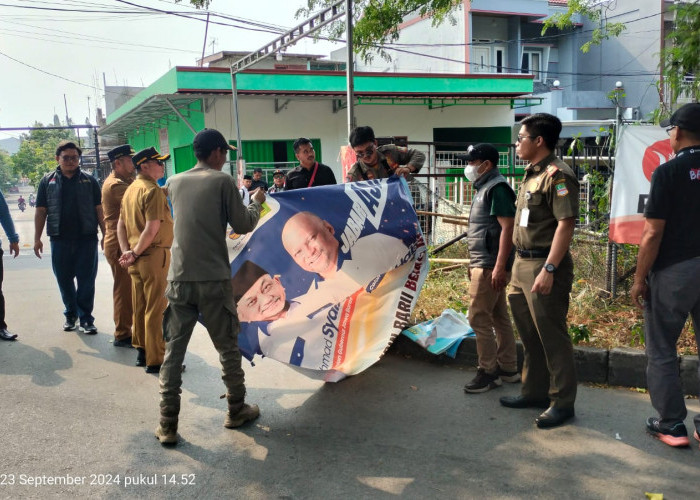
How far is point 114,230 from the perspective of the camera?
19.8 feet

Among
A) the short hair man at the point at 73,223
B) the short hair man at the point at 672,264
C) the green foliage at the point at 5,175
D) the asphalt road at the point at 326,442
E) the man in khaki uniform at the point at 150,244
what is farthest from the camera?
the green foliage at the point at 5,175

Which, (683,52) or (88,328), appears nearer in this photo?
(683,52)

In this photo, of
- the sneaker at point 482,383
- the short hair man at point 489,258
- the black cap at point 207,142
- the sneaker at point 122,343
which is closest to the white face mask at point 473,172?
the short hair man at point 489,258

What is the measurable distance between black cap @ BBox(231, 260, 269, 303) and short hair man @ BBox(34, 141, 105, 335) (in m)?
2.94

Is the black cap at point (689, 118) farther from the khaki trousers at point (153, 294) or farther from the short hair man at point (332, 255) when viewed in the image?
the khaki trousers at point (153, 294)

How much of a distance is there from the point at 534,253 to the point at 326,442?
5.96ft

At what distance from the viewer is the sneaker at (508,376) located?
462 cm

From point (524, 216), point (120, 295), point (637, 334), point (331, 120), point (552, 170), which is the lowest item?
point (637, 334)

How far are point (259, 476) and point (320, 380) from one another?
1424mm

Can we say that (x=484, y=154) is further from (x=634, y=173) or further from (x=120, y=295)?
(x=120, y=295)

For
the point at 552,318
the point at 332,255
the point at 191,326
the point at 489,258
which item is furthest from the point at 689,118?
the point at 191,326

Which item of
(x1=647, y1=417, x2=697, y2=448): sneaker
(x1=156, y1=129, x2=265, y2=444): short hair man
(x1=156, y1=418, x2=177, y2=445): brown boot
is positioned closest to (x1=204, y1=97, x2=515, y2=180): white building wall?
(x1=156, y1=129, x2=265, y2=444): short hair man

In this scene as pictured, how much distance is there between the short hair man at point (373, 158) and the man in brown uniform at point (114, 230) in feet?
7.66

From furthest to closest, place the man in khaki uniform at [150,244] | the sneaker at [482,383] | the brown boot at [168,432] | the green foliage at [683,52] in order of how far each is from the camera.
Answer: the man in khaki uniform at [150,244]
the green foliage at [683,52]
the sneaker at [482,383]
the brown boot at [168,432]
